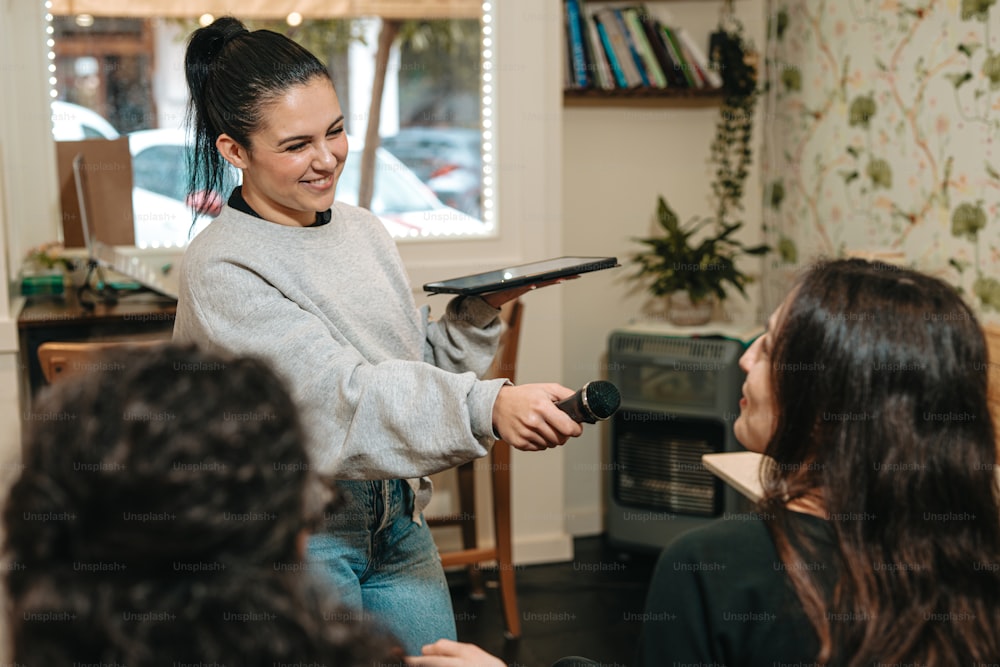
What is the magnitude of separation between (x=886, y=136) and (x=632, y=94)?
0.76m

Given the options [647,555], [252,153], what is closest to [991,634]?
[252,153]

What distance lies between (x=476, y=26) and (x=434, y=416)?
6.41 feet

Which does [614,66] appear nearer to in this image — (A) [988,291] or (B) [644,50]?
(B) [644,50]

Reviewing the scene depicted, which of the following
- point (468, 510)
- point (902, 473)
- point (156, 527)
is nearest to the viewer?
point (156, 527)

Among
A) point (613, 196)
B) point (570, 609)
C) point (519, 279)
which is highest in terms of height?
point (613, 196)

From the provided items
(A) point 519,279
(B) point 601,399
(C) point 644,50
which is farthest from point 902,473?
(C) point 644,50

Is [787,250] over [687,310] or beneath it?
over

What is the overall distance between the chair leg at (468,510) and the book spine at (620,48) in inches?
49.8

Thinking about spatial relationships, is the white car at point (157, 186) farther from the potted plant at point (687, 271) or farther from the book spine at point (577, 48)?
the potted plant at point (687, 271)

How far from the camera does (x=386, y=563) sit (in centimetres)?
149

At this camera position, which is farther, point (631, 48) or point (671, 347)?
point (631, 48)

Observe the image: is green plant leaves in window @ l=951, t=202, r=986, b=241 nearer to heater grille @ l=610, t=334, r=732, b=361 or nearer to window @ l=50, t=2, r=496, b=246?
heater grille @ l=610, t=334, r=732, b=361

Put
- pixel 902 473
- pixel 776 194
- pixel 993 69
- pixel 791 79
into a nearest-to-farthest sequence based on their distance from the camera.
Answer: pixel 902 473, pixel 993 69, pixel 791 79, pixel 776 194

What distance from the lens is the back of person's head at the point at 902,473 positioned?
3.12ft
